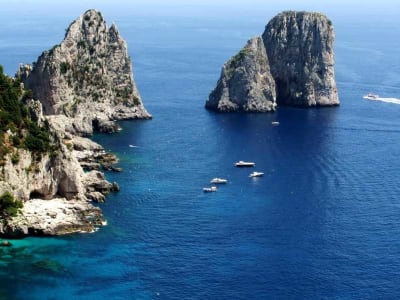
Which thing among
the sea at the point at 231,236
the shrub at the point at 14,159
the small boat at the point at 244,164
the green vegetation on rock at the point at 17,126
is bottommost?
the sea at the point at 231,236

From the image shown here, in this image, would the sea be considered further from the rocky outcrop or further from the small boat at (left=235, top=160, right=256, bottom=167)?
the rocky outcrop

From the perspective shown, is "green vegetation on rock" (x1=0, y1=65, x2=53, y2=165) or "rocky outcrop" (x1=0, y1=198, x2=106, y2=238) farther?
"green vegetation on rock" (x1=0, y1=65, x2=53, y2=165)

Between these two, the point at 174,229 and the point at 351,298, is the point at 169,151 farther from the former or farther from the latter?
the point at 351,298

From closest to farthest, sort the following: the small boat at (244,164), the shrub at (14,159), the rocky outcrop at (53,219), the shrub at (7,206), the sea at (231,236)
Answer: the sea at (231,236)
the shrub at (7,206)
the rocky outcrop at (53,219)
the shrub at (14,159)
the small boat at (244,164)

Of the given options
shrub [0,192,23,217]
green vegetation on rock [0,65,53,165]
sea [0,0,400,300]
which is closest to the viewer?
sea [0,0,400,300]

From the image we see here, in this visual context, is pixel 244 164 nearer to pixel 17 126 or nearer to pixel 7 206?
pixel 17 126

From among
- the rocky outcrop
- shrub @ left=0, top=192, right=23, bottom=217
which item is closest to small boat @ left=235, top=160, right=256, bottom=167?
the rocky outcrop

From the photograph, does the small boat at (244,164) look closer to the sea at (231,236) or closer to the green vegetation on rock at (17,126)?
the sea at (231,236)

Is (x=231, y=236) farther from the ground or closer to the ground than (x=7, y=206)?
closer to the ground

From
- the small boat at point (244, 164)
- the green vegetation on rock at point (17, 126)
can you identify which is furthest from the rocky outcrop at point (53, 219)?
the small boat at point (244, 164)

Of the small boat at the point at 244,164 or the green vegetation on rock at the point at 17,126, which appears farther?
the small boat at the point at 244,164

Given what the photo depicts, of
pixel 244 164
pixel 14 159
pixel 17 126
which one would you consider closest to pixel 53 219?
pixel 14 159

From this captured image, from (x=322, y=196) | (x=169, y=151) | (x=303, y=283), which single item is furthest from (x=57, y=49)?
(x=303, y=283)
